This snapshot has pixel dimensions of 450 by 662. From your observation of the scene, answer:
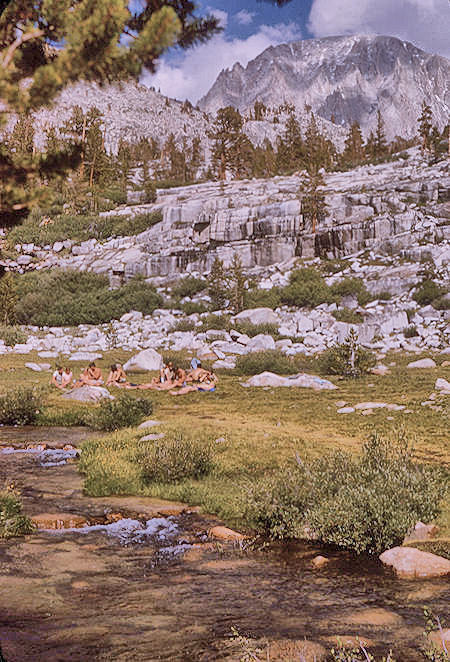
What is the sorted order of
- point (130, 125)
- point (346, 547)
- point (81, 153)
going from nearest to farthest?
point (81, 153)
point (346, 547)
point (130, 125)

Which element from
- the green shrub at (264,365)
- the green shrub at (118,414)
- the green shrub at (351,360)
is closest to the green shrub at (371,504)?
A: the green shrub at (118,414)

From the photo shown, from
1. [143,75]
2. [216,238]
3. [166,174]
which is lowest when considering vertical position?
[143,75]

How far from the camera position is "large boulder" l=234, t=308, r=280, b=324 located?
36.5 meters

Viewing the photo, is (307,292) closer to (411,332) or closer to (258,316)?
(258,316)

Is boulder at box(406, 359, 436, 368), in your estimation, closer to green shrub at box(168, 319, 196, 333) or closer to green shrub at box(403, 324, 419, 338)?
green shrub at box(403, 324, 419, 338)

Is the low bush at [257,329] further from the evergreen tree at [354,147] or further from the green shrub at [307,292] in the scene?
the evergreen tree at [354,147]

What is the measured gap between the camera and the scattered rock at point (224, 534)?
707cm

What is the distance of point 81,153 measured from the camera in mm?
3023

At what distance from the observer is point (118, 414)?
46.3ft

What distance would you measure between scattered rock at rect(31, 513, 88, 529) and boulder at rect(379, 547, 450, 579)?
4303 millimetres

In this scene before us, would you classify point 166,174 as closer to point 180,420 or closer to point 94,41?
point 180,420

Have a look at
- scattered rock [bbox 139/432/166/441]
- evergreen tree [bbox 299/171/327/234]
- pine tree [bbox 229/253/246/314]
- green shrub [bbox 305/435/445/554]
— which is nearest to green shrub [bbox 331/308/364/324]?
pine tree [bbox 229/253/246/314]

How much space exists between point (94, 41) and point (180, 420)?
12.0 metres

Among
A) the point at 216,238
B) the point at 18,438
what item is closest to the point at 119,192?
the point at 216,238
